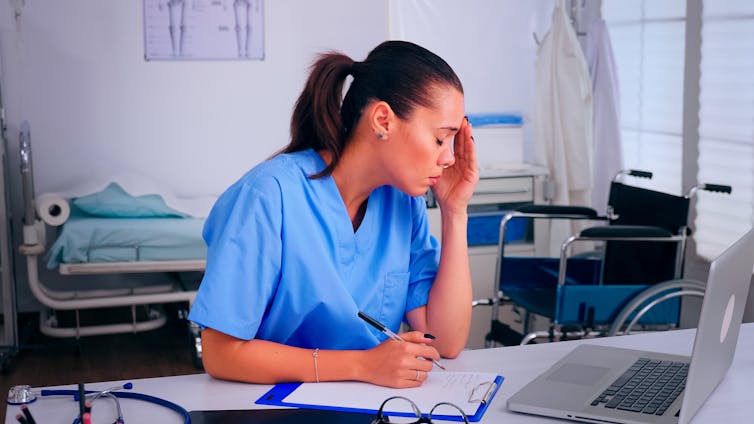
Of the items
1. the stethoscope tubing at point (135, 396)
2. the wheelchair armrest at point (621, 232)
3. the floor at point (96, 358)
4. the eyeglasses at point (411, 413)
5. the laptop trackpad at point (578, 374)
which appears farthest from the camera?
the floor at point (96, 358)

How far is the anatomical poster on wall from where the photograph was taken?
13.6 ft

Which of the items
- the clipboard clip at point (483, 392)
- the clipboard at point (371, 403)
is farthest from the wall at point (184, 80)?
the clipboard clip at point (483, 392)

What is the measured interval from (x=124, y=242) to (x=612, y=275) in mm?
1862

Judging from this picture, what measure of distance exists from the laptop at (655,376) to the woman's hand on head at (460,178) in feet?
1.20

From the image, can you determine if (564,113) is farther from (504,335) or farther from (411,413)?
(411,413)

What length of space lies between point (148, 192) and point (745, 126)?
242 centimetres

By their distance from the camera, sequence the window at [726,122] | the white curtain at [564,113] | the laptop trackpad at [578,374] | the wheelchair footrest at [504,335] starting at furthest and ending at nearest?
the white curtain at [564,113] < the window at [726,122] < the wheelchair footrest at [504,335] < the laptop trackpad at [578,374]

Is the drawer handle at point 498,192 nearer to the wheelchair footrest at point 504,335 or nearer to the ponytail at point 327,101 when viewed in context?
the wheelchair footrest at point 504,335

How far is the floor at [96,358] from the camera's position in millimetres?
3367

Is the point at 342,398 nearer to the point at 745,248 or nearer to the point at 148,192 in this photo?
the point at 745,248

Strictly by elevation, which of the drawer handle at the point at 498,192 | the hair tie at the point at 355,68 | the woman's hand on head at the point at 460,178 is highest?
the hair tie at the point at 355,68

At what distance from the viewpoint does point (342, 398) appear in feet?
4.41

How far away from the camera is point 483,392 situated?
4.48ft

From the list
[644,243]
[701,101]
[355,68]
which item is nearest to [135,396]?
[355,68]
